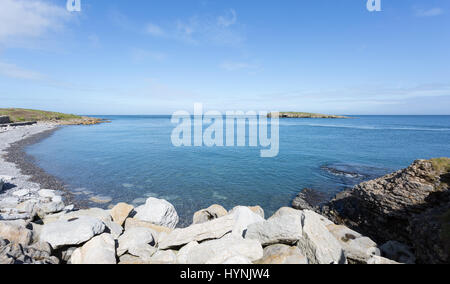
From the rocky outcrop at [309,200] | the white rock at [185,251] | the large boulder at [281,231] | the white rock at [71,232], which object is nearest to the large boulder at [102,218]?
the white rock at [71,232]

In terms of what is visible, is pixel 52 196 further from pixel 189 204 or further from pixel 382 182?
pixel 382 182

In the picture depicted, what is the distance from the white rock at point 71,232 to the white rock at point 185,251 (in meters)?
3.25

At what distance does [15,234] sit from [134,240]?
357 cm

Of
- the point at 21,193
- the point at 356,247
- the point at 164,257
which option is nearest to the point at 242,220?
the point at 164,257

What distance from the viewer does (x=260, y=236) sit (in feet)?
22.9

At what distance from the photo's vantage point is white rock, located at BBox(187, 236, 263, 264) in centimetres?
611

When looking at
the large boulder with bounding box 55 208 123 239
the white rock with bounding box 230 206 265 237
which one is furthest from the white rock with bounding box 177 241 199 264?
the large boulder with bounding box 55 208 123 239

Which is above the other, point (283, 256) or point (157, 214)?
point (283, 256)

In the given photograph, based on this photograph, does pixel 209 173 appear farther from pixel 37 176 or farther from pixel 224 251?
pixel 37 176

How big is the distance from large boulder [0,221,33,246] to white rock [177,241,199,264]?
490 centimetres

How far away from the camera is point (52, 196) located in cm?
1547

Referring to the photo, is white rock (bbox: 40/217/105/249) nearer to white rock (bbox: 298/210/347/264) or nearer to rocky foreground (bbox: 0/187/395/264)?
rocky foreground (bbox: 0/187/395/264)
